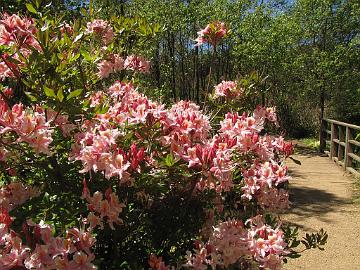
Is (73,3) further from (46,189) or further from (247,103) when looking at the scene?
(46,189)

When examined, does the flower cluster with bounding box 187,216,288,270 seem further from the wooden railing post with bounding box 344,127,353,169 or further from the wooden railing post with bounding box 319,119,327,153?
the wooden railing post with bounding box 319,119,327,153

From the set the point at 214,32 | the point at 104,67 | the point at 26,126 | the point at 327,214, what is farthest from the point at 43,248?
the point at 327,214

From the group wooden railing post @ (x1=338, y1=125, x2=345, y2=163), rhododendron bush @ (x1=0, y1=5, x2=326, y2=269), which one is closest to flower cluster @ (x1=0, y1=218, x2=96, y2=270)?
rhododendron bush @ (x1=0, y1=5, x2=326, y2=269)

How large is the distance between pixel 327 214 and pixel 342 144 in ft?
14.7

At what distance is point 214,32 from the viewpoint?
8.27 feet

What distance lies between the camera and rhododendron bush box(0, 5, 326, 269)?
1487 mm

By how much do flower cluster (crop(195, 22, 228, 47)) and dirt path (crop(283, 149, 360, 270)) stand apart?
2.96 meters

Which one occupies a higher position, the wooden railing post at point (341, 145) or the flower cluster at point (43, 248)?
the flower cluster at point (43, 248)

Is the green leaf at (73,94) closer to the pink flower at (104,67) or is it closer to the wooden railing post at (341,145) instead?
the pink flower at (104,67)

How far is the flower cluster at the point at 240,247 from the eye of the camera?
1.68 m

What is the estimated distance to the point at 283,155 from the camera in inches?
88.7

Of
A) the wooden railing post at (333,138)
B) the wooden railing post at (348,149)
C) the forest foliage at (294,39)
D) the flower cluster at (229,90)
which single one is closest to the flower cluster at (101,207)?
the flower cluster at (229,90)

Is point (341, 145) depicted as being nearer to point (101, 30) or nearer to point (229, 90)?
point (229, 90)

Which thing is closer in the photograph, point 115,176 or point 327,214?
point 115,176
